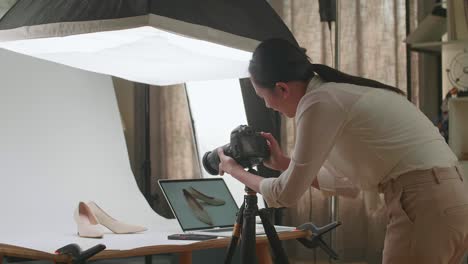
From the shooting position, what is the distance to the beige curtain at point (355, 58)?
3.60 metres

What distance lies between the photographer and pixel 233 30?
1846mm

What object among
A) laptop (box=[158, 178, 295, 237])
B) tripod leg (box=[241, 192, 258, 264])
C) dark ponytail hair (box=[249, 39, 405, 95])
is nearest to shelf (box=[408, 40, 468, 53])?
laptop (box=[158, 178, 295, 237])

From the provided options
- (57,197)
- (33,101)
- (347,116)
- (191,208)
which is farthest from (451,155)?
(33,101)

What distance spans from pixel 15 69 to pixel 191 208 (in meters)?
0.95

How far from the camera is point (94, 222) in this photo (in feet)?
7.45

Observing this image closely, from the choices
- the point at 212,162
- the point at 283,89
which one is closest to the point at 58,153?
the point at 212,162

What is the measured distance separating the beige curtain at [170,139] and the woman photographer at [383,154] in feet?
8.34

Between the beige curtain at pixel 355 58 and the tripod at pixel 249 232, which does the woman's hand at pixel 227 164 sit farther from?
the beige curtain at pixel 355 58

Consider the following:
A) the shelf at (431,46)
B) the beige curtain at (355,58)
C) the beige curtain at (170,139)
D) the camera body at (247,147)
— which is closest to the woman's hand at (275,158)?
the camera body at (247,147)

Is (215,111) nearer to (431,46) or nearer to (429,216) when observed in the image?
(431,46)

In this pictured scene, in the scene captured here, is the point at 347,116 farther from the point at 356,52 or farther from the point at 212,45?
the point at 356,52

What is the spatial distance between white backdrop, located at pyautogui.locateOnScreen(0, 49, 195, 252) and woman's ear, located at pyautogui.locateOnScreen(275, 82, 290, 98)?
2.60 ft

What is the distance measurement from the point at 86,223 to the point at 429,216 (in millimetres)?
1204

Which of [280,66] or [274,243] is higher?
[280,66]
